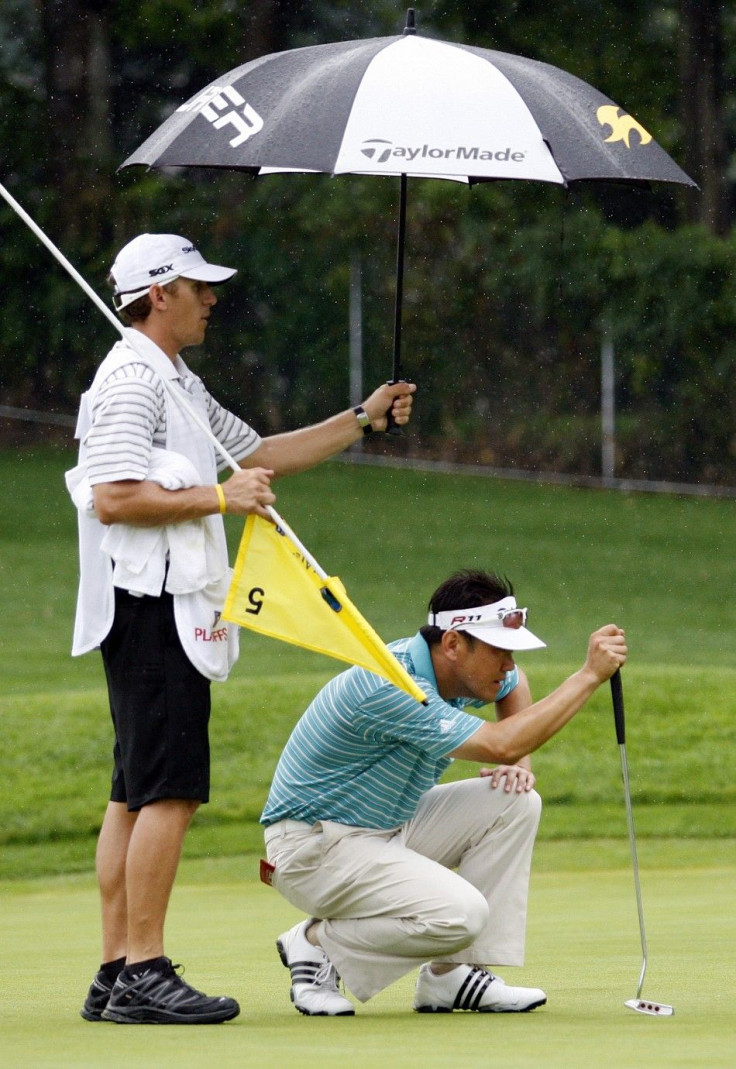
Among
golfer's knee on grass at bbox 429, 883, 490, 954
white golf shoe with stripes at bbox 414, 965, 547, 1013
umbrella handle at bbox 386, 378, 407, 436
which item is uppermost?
umbrella handle at bbox 386, 378, 407, 436

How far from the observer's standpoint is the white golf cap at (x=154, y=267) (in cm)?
477

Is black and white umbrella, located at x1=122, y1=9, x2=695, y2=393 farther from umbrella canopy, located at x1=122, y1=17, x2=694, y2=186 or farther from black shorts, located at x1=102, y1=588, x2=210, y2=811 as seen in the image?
black shorts, located at x1=102, y1=588, x2=210, y2=811

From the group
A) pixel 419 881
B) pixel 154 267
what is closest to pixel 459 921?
pixel 419 881

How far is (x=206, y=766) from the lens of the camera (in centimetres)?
468

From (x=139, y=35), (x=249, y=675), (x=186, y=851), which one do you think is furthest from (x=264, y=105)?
(x=139, y=35)

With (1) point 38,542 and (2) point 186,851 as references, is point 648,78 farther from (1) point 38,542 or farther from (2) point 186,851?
(2) point 186,851

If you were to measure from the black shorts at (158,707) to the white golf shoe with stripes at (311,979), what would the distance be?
0.53 metres

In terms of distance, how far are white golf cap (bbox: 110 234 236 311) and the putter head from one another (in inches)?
74.0

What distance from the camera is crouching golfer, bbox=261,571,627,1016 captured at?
15.6 feet

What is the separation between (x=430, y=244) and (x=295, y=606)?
23.0m

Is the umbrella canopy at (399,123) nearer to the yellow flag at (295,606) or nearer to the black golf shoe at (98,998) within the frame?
the yellow flag at (295,606)

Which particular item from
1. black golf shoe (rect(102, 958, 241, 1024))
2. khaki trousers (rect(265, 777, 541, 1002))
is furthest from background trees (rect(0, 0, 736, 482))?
black golf shoe (rect(102, 958, 241, 1024))

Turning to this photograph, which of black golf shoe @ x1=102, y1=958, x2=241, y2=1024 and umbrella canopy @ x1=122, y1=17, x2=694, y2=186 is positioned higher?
umbrella canopy @ x1=122, y1=17, x2=694, y2=186

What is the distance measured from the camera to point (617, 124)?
5629mm
